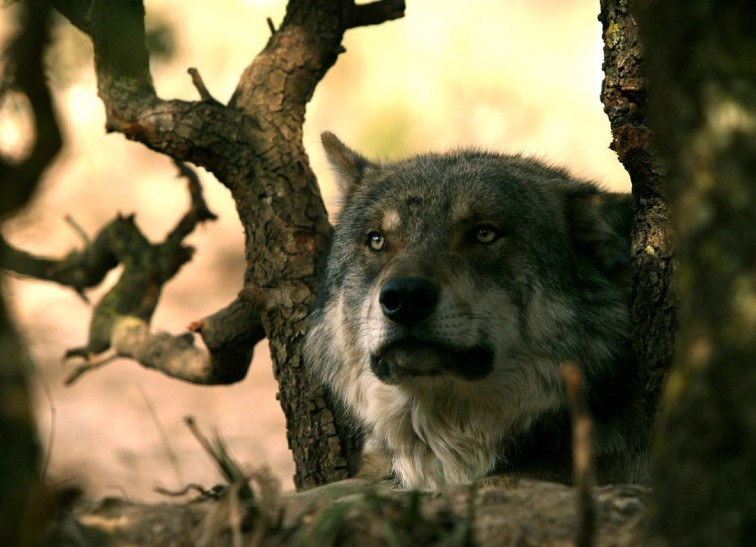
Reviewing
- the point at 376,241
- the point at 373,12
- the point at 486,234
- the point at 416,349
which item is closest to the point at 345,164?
the point at 376,241

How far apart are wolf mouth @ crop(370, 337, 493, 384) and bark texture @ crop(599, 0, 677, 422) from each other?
32.0 inches

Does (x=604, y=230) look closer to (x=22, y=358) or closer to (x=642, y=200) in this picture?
(x=642, y=200)

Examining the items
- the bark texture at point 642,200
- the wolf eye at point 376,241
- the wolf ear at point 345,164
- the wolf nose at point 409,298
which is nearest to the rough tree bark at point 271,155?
the wolf ear at point 345,164

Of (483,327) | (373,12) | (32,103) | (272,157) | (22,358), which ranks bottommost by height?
(22,358)

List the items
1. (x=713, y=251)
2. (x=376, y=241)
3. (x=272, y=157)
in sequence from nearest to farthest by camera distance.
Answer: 1. (x=713, y=251)
2. (x=376, y=241)
3. (x=272, y=157)

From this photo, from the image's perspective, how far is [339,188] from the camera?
564 cm

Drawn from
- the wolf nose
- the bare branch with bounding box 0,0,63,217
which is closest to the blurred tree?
the bare branch with bounding box 0,0,63,217

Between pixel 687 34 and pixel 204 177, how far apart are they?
639 inches

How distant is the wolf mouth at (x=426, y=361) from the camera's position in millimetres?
4012

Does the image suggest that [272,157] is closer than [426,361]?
No

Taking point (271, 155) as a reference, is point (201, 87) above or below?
above

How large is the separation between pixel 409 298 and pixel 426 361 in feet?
1.08

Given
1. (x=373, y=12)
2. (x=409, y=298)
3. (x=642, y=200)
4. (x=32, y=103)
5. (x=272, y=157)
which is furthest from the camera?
(x=373, y=12)

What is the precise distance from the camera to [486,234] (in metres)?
4.51
